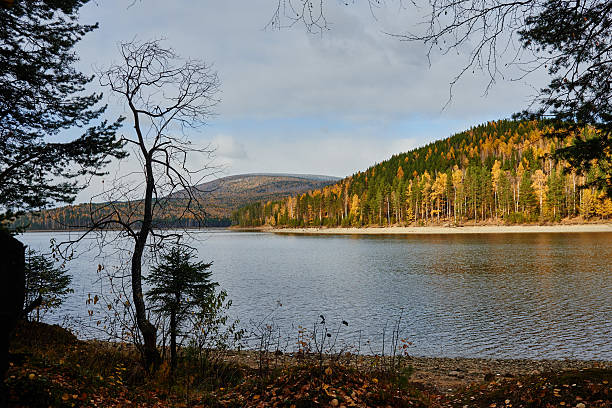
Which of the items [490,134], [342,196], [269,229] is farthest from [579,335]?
[490,134]

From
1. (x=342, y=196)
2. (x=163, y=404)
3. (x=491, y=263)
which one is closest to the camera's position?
(x=163, y=404)

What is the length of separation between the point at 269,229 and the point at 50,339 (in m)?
148

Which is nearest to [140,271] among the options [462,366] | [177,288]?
[177,288]

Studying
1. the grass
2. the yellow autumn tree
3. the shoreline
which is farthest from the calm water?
the yellow autumn tree

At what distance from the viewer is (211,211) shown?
9.43m

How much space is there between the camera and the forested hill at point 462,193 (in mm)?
79750

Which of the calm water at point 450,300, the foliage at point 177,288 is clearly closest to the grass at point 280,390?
the foliage at point 177,288

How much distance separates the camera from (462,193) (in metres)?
94.6

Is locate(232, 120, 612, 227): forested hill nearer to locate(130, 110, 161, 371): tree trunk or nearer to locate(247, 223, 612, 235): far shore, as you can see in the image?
locate(247, 223, 612, 235): far shore

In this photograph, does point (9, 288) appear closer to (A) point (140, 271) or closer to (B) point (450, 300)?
(A) point (140, 271)

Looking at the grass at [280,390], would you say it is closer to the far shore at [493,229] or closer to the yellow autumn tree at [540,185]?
the far shore at [493,229]

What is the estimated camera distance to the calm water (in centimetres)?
1427

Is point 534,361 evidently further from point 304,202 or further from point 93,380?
point 304,202

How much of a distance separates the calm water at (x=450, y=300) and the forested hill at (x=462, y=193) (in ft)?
48.4
